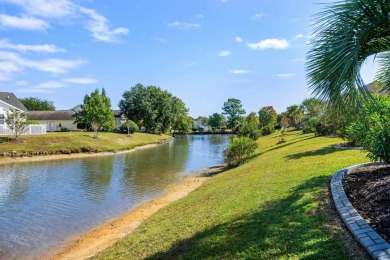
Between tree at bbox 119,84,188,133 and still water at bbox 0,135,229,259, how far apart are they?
39915mm

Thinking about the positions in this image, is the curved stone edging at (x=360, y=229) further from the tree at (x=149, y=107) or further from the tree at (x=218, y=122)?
the tree at (x=218, y=122)

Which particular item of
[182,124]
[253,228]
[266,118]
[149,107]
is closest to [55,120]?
[149,107]

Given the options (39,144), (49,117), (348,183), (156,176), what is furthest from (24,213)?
(49,117)

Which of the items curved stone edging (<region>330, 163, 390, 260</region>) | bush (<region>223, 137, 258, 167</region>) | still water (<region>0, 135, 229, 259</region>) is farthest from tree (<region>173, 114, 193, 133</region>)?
curved stone edging (<region>330, 163, 390, 260</region>)

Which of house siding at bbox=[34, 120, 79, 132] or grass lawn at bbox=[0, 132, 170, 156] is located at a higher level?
house siding at bbox=[34, 120, 79, 132]

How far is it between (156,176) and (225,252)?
16190 mm

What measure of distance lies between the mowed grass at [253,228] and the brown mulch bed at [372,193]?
2.01 feet

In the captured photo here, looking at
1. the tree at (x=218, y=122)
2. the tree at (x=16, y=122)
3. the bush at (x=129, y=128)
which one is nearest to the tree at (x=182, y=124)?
the tree at (x=218, y=122)

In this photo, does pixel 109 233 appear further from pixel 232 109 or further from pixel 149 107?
pixel 232 109

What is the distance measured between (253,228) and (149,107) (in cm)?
6170

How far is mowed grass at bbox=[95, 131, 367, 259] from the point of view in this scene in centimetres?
468

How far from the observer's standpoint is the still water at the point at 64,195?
1012 cm

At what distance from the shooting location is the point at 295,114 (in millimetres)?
67688

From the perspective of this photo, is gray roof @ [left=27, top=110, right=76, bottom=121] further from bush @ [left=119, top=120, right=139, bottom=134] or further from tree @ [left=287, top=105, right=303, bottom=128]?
tree @ [left=287, top=105, right=303, bottom=128]
